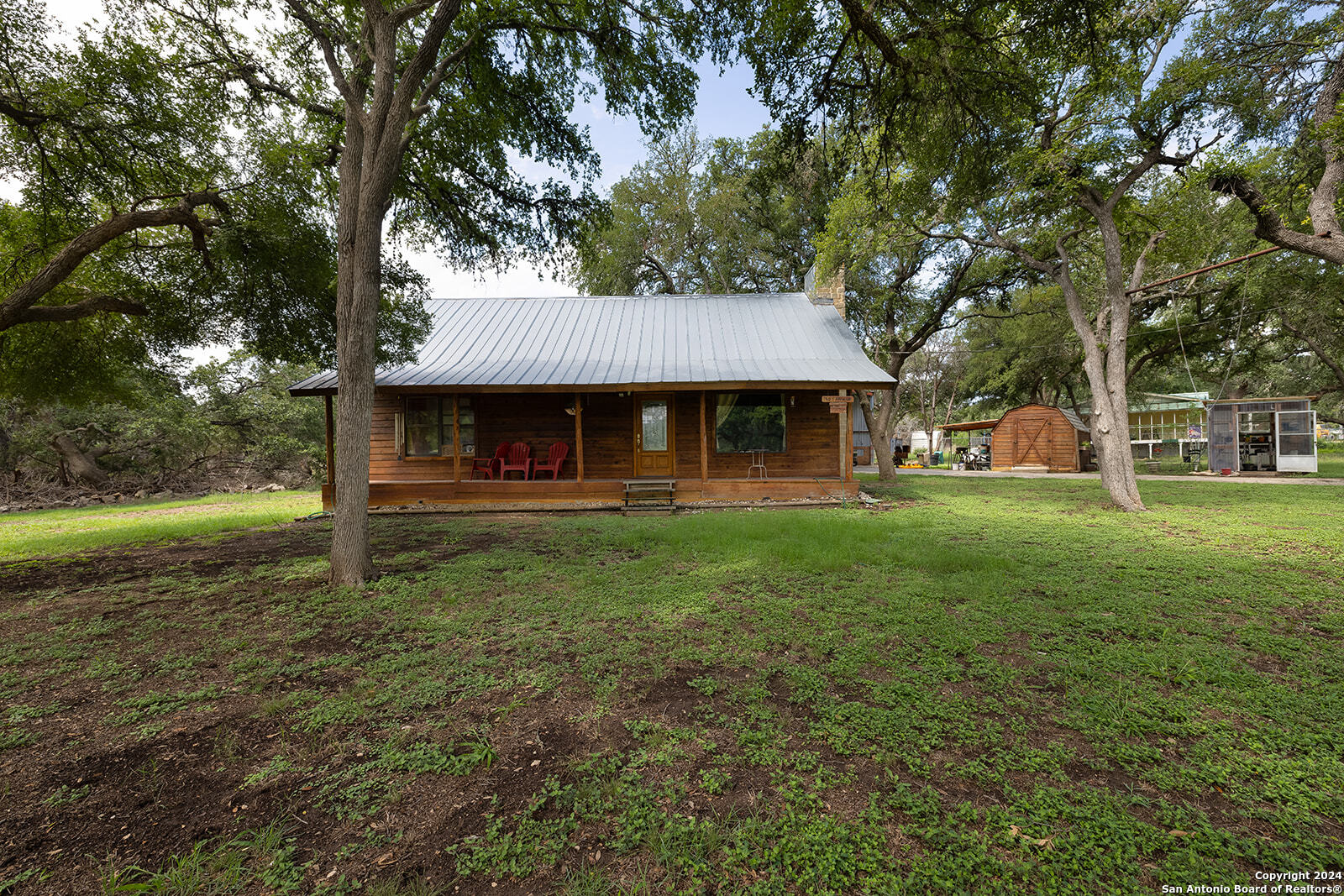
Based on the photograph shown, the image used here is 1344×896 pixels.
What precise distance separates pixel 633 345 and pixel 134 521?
11.0 metres

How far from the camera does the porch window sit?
12.1 meters

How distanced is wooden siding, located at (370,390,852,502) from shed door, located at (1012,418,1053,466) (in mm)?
12869

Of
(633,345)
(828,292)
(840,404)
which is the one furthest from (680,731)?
(828,292)

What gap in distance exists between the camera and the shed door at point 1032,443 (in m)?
19.8

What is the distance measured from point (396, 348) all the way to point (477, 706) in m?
8.82

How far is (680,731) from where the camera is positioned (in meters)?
2.66

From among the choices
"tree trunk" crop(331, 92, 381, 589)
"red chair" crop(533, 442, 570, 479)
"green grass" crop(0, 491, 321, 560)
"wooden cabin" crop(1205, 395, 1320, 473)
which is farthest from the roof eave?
"wooden cabin" crop(1205, 395, 1320, 473)

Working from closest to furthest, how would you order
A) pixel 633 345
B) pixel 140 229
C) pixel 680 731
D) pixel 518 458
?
pixel 680 731, pixel 140 229, pixel 518 458, pixel 633 345

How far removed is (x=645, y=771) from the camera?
7.72 feet

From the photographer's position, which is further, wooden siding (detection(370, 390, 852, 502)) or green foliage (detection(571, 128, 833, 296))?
green foliage (detection(571, 128, 833, 296))

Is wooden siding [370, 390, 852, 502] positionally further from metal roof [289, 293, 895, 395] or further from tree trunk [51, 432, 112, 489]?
tree trunk [51, 432, 112, 489]

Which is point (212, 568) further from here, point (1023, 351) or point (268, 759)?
point (1023, 351)

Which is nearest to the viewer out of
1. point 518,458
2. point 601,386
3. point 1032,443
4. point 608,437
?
point 601,386

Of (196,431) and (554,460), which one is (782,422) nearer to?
(554,460)
